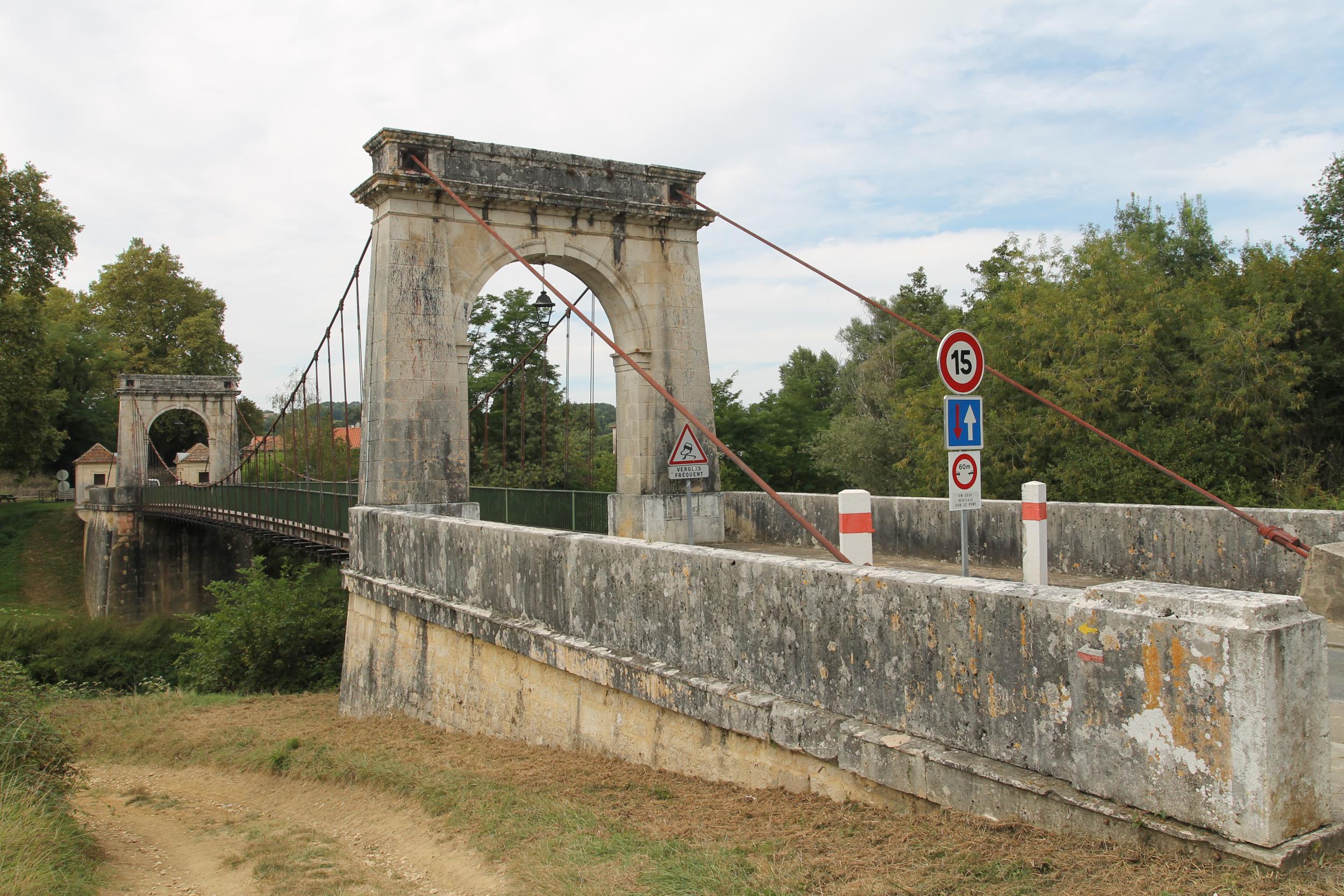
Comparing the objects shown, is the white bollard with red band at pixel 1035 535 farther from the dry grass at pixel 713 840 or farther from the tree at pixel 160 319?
the tree at pixel 160 319

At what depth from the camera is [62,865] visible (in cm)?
451

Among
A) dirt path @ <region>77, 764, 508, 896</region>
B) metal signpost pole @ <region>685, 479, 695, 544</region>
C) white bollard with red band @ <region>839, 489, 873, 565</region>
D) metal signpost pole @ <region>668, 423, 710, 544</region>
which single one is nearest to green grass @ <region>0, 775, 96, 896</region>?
dirt path @ <region>77, 764, 508, 896</region>

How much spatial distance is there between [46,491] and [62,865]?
167ft

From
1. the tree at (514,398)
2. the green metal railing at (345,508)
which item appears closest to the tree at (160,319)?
the tree at (514,398)

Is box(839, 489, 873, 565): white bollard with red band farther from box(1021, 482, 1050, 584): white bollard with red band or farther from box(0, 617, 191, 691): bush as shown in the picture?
box(0, 617, 191, 691): bush

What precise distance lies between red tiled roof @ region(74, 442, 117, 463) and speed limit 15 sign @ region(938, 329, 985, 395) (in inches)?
1731

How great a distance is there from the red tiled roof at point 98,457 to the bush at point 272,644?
31.0m

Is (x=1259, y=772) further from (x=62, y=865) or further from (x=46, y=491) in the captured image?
(x=46, y=491)

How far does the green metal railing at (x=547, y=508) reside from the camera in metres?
11.7

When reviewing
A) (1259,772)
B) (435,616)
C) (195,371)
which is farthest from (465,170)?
(195,371)

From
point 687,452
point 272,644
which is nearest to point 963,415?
point 687,452

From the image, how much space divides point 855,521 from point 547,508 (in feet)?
22.0

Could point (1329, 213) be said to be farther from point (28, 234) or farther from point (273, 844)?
point (28, 234)

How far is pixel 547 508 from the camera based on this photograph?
1227 cm
